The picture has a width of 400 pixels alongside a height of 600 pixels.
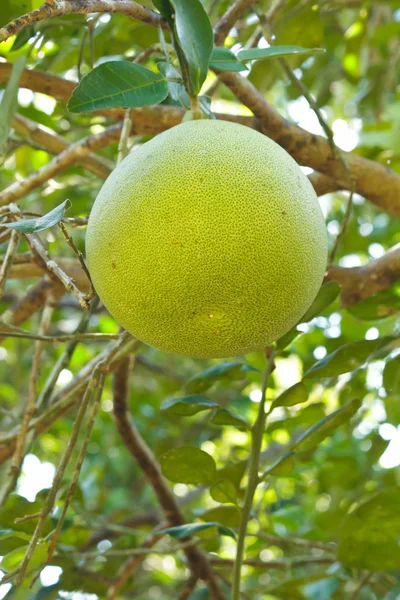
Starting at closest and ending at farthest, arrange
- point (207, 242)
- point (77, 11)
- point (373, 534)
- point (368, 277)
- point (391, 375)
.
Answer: point (207, 242), point (77, 11), point (373, 534), point (391, 375), point (368, 277)

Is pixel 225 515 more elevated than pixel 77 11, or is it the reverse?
pixel 77 11

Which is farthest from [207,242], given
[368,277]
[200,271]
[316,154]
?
[368,277]

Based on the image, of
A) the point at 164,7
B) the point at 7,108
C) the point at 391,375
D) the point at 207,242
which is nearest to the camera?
the point at 207,242

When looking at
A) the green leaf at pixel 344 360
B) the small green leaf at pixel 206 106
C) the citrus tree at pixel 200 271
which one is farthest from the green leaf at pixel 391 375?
the small green leaf at pixel 206 106

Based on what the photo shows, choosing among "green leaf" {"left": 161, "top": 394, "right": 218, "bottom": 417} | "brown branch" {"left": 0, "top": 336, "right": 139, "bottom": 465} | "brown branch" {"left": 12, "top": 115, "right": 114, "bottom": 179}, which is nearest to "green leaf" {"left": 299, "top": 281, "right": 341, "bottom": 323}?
"green leaf" {"left": 161, "top": 394, "right": 218, "bottom": 417}

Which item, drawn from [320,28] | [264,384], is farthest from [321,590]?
[320,28]

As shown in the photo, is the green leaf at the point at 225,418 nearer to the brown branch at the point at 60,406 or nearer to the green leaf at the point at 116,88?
the brown branch at the point at 60,406

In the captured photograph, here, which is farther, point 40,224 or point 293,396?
point 293,396

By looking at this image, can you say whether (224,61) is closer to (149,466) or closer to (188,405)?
(188,405)
